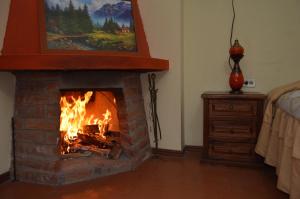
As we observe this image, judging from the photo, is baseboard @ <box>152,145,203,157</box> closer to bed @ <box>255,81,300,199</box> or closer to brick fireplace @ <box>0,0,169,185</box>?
brick fireplace @ <box>0,0,169,185</box>

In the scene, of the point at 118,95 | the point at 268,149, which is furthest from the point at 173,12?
the point at 268,149

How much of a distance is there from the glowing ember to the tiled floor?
2.28 feet

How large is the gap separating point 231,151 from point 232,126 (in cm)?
25

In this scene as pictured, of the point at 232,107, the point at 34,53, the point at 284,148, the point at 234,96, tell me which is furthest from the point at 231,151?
the point at 34,53

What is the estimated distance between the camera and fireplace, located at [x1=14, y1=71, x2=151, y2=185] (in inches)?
94.6

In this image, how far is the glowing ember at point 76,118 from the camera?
2.91 m

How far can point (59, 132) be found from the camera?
2439 millimetres

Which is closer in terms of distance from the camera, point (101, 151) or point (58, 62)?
point (58, 62)

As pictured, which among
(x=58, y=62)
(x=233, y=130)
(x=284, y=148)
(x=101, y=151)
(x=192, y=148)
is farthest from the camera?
(x=192, y=148)

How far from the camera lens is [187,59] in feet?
10.5

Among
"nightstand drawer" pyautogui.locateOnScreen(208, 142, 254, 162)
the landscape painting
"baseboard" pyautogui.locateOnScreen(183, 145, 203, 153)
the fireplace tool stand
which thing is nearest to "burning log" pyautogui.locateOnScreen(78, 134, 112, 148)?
the fireplace tool stand

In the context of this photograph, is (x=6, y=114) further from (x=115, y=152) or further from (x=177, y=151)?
(x=177, y=151)

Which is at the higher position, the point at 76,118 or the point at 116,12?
the point at 116,12

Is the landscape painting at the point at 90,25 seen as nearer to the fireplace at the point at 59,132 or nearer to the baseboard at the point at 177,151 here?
the fireplace at the point at 59,132
